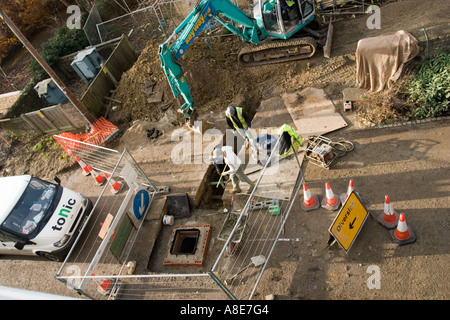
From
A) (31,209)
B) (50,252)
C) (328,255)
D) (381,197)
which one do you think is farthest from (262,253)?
(31,209)

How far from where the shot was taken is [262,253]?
7.35m

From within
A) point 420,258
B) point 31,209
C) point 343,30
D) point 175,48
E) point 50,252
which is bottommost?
point 420,258

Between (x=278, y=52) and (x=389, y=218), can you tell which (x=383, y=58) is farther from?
(x=389, y=218)

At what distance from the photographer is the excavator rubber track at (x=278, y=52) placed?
11.1 meters

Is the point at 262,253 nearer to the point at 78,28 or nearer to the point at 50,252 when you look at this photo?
the point at 50,252

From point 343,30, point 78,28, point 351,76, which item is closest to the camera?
point 351,76

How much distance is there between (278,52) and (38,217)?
8.91m

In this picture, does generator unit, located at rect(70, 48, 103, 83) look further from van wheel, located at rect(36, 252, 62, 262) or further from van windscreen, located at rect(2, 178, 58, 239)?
van wheel, located at rect(36, 252, 62, 262)

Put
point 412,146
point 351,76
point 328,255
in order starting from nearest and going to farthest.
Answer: point 328,255, point 412,146, point 351,76

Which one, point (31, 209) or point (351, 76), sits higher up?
point (31, 209)

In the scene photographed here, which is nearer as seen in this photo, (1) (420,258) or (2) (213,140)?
(1) (420,258)

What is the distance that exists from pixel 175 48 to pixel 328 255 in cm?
685

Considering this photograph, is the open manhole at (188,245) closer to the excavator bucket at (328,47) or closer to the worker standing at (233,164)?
the worker standing at (233,164)

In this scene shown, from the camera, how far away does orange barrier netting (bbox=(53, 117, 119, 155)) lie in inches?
475
